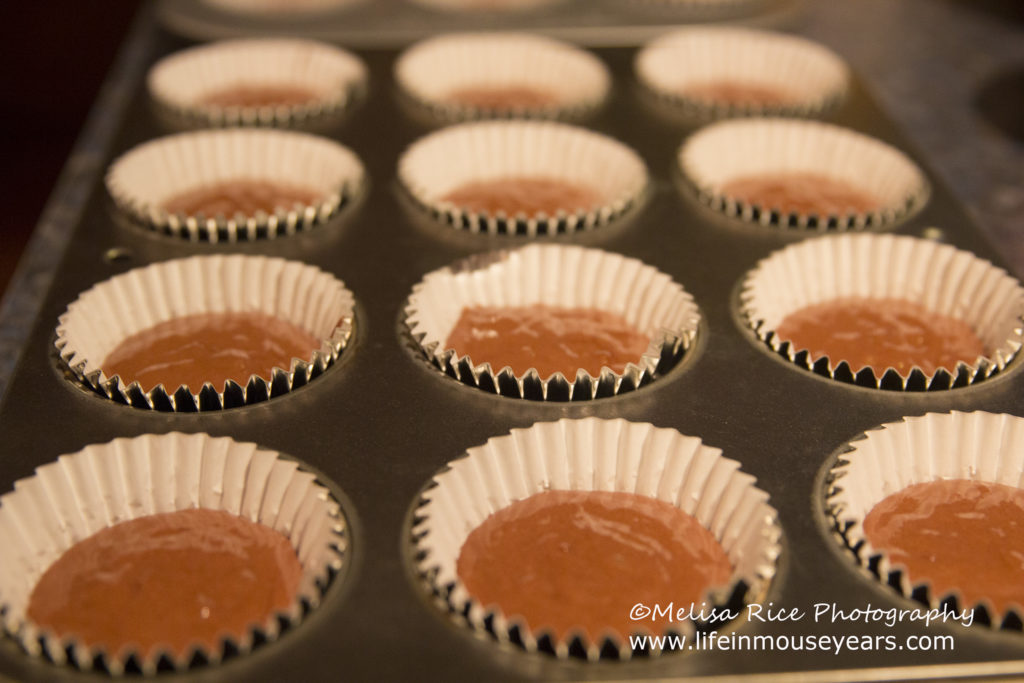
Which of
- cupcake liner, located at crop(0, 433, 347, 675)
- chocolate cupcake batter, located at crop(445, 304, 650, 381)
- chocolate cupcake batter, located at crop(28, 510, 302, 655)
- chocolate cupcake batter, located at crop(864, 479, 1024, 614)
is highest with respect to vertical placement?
chocolate cupcake batter, located at crop(864, 479, 1024, 614)

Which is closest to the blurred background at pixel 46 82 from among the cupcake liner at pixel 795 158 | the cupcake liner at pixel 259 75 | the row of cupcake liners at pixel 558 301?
the cupcake liner at pixel 259 75

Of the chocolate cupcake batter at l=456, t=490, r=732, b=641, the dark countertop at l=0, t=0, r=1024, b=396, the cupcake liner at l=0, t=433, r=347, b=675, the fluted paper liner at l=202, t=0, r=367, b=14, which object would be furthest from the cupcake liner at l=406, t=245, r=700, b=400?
the fluted paper liner at l=202, t=0, r=367, b=14


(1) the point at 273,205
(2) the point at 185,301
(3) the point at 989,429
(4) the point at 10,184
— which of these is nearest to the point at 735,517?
(3) the point at 989,429

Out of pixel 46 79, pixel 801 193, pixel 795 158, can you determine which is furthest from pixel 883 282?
pixel 46 79

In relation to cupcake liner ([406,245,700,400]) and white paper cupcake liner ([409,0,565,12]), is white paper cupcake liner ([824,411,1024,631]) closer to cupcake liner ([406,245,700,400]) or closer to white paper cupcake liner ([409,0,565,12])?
cupcake liner ([406,245,700,400])

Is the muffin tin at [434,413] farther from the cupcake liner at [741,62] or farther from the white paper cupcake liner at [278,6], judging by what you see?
the white paper cupcake liner at [278,6]

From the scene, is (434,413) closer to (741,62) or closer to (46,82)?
(741,62)

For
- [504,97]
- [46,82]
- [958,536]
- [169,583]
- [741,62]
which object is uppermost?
[741,62]
